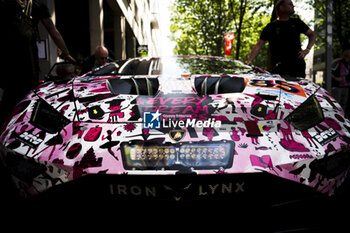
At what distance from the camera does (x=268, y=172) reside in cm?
145

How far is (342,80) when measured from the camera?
696 centimetres

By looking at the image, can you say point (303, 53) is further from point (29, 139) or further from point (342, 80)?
point (342, 80)

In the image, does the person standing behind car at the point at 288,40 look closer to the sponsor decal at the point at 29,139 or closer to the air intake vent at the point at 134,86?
the air intake vent at the point at 134,86

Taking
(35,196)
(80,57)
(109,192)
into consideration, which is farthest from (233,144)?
(80,57)

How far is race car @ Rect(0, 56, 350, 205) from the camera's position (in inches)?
56.7

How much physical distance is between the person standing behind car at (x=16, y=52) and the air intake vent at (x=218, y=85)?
68.3 inches

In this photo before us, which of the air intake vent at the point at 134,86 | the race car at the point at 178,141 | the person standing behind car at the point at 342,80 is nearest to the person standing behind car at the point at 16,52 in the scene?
the race car at the point at 178,141

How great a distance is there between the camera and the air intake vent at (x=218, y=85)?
1973 millimetres

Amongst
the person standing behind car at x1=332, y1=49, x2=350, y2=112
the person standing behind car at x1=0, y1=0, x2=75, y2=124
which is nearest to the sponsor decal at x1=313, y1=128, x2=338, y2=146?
the person standing behind car at x1=0, y1=0, x2=75, y2=124

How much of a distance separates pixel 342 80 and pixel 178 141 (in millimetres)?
6546

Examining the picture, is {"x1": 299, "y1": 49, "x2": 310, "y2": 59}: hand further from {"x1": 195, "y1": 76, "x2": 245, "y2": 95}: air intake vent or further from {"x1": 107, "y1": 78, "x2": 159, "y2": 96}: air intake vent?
{"x1": 107, "y1": 78, "x2": 159, "y2": 96}: air intake vent

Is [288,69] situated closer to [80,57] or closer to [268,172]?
[268,172]

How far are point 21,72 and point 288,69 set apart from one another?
10.1 feet

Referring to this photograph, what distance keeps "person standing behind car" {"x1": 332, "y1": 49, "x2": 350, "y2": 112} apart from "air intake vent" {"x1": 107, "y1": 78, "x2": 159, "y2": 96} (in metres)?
6.08
